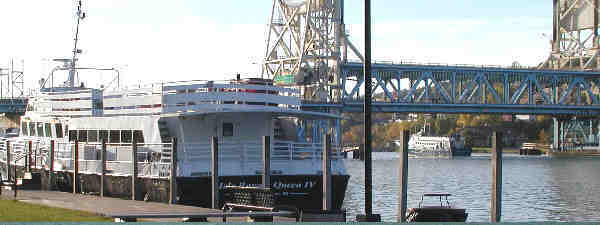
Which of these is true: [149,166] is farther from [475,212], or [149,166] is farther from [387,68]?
[387,68]

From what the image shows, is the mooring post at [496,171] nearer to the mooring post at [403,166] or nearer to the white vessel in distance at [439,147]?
the mooring post at [403,166]

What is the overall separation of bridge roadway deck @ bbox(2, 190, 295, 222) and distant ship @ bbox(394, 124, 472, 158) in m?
127

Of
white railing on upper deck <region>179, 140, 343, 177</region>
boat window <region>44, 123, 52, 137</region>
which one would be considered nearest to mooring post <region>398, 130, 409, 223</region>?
white railing on upper deck <region>179, 140, 343, 177</region>

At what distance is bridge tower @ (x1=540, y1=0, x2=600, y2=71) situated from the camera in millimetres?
149000

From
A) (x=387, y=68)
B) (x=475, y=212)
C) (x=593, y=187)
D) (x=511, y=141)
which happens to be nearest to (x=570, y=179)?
(x=593, y=187)

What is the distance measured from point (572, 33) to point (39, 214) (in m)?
141

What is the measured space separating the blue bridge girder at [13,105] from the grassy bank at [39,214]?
96146 mm

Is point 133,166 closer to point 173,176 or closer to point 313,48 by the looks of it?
point 173,176

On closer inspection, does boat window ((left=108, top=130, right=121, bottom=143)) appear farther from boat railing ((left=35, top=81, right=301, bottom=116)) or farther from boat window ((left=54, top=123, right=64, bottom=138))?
boat window ((left=54, top=123, right=64, bottom=138))

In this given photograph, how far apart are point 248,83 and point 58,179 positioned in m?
9.13

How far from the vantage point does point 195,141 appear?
35.5 metres

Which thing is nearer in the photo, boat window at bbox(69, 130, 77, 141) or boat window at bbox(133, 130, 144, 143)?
boat window at bbox(133, 130, 144, 143)

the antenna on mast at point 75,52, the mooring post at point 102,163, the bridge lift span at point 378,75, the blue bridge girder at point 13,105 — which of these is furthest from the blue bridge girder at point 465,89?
the mooring post at point 102,163

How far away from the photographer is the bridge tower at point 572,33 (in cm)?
14900
